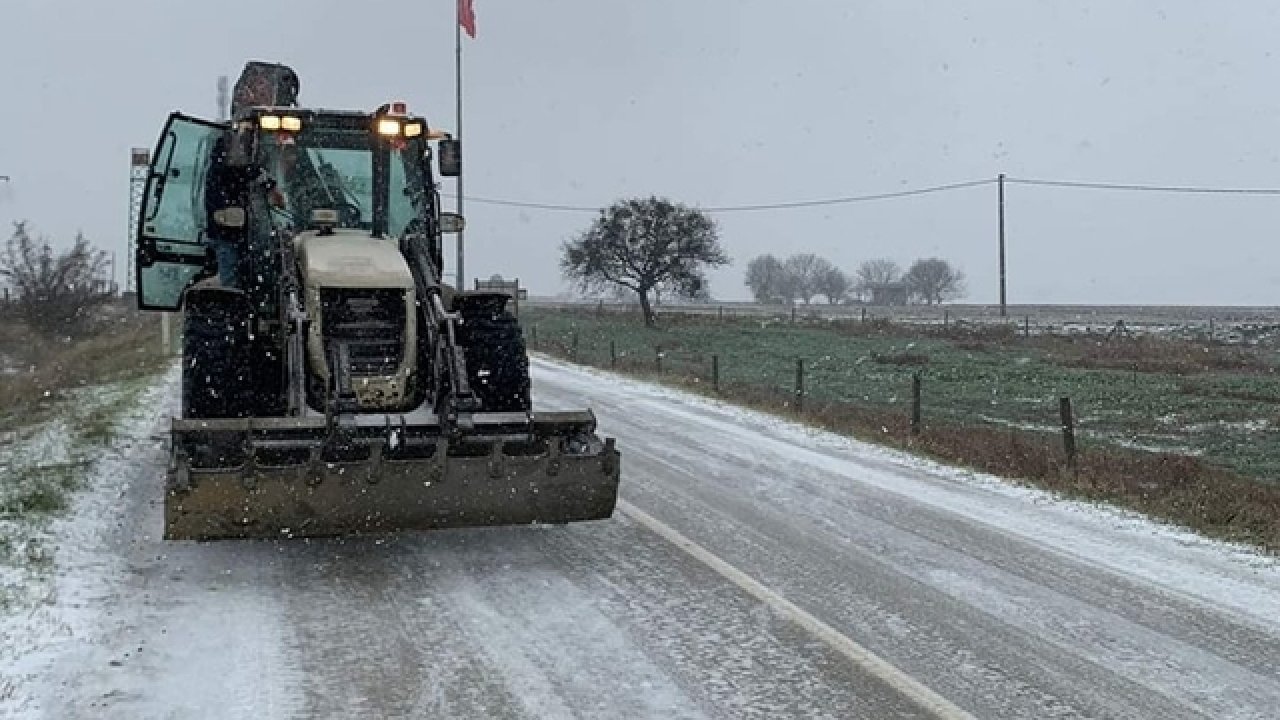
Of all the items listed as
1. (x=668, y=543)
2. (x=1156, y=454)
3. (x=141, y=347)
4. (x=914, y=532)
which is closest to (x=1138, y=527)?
(x=914, y=532)

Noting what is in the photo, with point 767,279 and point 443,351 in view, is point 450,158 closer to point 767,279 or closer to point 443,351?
point 443,351

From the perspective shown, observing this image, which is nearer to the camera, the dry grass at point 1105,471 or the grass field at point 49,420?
the grass field at point 49,420

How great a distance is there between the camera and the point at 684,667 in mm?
5535

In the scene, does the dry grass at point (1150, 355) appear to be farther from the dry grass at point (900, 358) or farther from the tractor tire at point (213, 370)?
the tractor tire at point (213, 370)

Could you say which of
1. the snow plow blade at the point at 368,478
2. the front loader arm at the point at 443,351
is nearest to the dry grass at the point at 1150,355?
the front loader arm at the point at 443,351

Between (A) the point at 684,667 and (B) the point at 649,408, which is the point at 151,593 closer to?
(A) the point at 684,667

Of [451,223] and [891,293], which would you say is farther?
[891,293]

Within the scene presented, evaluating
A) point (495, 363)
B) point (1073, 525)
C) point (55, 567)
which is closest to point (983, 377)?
point (1073, 525)

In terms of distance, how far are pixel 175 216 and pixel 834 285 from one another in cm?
13522

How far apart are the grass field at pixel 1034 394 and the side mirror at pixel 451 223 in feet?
20.9

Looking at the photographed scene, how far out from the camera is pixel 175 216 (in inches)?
367

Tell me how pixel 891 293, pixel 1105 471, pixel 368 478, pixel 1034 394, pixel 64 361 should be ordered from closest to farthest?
1. pixel 368 478
2. pixel 1105 471
3. pixel 1034 394
4. pixel 64 361
5. pixel 891 293

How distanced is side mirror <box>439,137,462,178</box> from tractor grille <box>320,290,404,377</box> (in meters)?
1.69

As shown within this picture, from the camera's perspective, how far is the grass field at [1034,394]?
1150 cm
